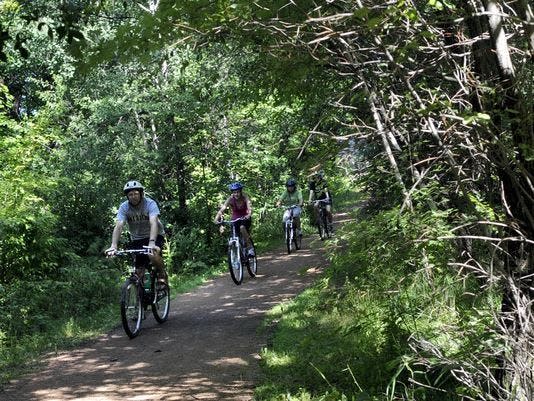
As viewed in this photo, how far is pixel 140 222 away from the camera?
907 centimetres

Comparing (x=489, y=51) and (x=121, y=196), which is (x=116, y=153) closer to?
(x=121, y=196)

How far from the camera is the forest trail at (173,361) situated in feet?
19.9

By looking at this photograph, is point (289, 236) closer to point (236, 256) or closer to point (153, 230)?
point (236, 256)

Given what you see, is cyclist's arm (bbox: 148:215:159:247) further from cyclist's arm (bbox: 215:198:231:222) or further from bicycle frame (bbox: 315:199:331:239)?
bicycle frame (bbox: 315:199:331:239)

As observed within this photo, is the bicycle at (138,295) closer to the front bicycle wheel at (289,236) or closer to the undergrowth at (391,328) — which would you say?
the undergrowth at (391,328)

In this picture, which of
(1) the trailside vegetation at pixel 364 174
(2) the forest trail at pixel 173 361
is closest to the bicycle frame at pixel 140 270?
(2) the forest trail at pixel 173 361

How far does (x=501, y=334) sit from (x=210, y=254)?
13949 millimetres

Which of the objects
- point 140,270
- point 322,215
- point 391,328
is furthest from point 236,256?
point 391,328

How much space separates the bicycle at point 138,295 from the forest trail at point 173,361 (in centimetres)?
20

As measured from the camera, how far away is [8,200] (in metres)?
11.5

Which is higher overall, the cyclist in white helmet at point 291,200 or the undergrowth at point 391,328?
the cyclist in white helmet at point 291,200

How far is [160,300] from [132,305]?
1239mm

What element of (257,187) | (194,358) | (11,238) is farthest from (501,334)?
(257,187)

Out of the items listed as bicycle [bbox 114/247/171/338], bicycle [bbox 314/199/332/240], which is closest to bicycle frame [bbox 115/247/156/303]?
bicycle [bbox 114/247/171/338]
